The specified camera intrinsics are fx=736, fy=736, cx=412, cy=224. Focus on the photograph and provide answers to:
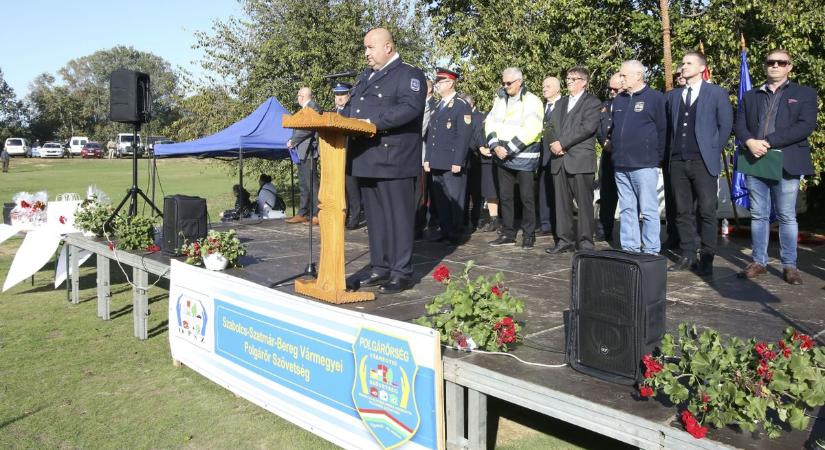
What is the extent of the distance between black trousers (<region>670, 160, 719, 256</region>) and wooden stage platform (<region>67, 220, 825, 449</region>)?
32cm

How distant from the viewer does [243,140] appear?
10969 mm

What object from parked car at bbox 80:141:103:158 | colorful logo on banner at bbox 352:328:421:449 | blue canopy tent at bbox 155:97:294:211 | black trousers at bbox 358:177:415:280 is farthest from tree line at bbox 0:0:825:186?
parked car at bbox 80:141:103:158

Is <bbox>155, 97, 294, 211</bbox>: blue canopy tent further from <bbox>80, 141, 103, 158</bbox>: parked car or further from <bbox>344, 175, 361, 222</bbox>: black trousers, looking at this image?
<bbox>80, 141, 103, 158</bbox>: parked car

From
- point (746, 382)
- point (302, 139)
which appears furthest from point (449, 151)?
point (746, 382)

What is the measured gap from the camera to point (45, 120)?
250 ft

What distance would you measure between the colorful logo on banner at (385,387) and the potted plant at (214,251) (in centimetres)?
254

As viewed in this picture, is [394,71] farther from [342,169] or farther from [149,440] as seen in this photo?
[149,440]

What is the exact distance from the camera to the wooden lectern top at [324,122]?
13.5ft

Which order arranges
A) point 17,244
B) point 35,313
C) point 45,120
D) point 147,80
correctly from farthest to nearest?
point 45,120
point 17,244
point 147,80
point 35,313

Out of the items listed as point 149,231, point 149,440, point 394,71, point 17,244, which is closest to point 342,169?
point 394,71

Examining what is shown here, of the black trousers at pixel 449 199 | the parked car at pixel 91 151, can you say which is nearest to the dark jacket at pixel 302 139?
the black trousers at pixel 449 199

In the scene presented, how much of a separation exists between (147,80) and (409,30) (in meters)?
9.63

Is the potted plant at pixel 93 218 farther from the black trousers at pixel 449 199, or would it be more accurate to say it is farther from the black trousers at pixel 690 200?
the black trousers at pixel 690 200

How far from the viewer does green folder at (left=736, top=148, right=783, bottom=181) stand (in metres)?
5.38
